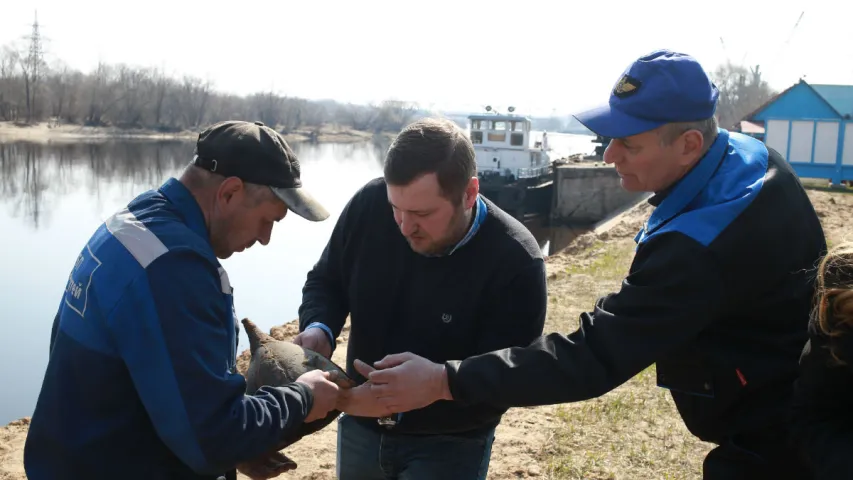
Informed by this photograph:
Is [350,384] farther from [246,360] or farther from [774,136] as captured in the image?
[774,136]

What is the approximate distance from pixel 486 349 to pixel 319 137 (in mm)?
100872

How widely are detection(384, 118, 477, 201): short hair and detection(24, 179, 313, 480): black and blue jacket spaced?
0.93 meters

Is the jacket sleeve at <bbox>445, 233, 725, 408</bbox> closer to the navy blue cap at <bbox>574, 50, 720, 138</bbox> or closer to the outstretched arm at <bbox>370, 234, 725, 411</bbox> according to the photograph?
the outstretched arm at <bbox>370, 234, 725, 411</bbox>

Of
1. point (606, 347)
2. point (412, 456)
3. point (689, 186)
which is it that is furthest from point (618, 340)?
point (412, 456)

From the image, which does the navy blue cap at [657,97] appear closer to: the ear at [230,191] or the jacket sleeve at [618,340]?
the jacket sleeve at [618,340]

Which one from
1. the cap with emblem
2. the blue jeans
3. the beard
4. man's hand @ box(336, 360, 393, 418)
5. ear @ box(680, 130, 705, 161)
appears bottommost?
the blue jeans

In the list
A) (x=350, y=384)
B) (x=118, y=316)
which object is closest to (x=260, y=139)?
(x=118, y=316)

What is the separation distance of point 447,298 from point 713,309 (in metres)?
1.17

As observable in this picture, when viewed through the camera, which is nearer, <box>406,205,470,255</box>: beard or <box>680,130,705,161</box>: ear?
<box>680,130,705,161</box>: ear

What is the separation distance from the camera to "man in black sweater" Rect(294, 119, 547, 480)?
10.6 feet

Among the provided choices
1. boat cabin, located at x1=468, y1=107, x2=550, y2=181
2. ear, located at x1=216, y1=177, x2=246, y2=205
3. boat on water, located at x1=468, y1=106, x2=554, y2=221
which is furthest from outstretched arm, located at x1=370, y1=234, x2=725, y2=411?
boat cabin, located at x1=468, y1=107, x2=550, y2=181

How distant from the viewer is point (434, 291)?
3.44 metres

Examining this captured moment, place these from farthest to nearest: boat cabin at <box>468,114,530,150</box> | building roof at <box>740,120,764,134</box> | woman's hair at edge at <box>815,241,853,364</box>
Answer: boat cabin at <box>468,114,530,150</box> < building roof at <box>740,120,764,134</box> < woman's hair at edge at <box>815,241,853,364</box>

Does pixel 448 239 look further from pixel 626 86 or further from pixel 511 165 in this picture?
pixel 511 165
